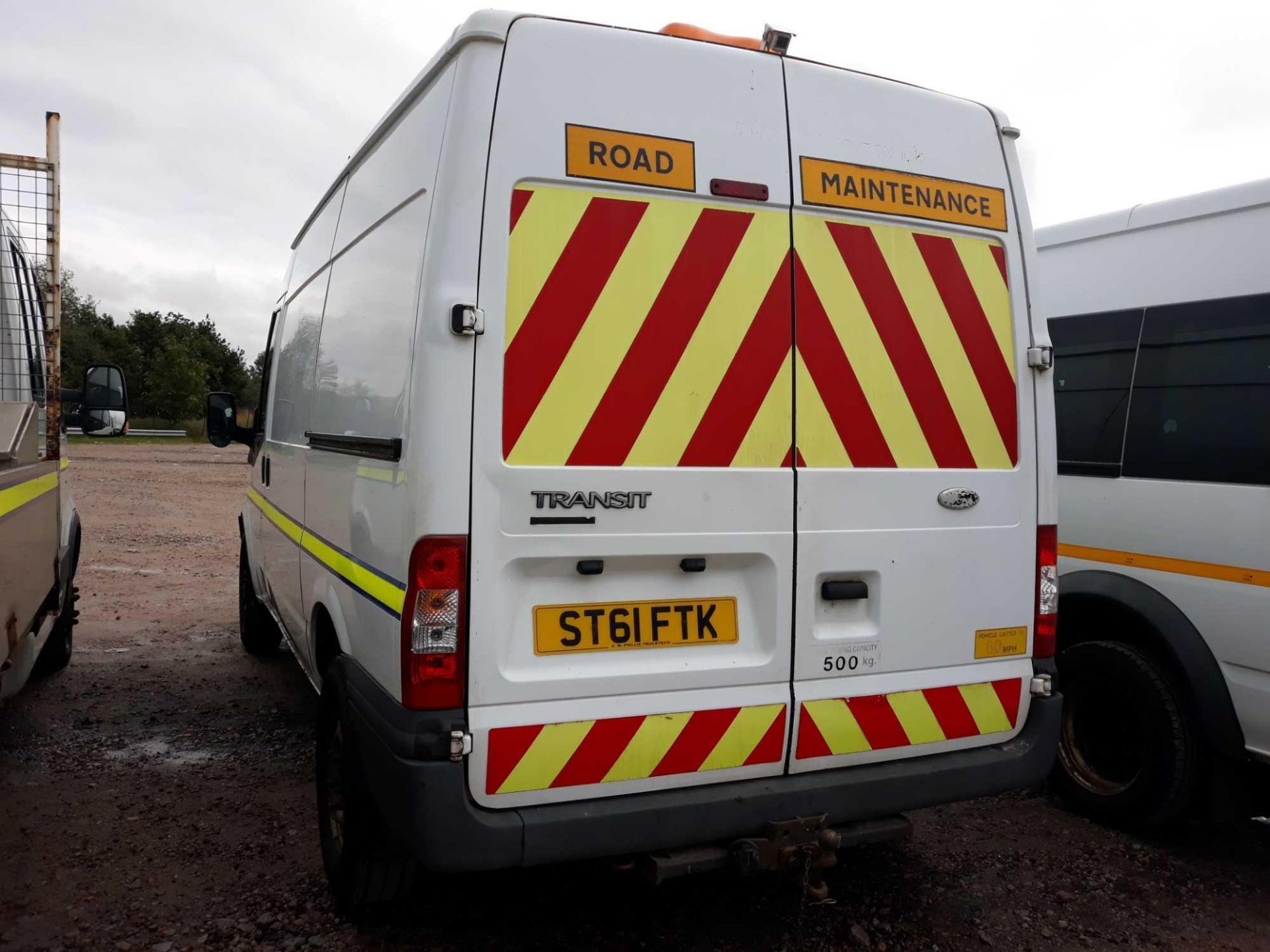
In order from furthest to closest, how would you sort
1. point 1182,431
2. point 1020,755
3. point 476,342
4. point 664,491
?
1. point 1182,431
2. point 1020,755
3. point 664,491
4. point 476,342

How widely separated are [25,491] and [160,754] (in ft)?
4.80

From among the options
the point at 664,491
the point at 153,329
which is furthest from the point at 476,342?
the point at 153,329

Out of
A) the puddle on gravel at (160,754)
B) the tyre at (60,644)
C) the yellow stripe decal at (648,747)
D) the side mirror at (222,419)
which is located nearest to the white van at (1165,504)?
the yellow stripe decal at (648,747)

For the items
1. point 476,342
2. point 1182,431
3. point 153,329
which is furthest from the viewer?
point 153,329

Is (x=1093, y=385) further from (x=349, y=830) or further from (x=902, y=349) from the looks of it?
(x=349, y=830)

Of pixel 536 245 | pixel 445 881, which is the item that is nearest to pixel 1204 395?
pixel 536 245

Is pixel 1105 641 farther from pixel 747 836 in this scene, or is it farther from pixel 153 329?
pixel 153 329

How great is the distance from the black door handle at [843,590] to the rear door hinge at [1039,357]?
94 cm

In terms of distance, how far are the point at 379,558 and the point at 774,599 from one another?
3.62 ft

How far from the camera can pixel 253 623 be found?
6.21m

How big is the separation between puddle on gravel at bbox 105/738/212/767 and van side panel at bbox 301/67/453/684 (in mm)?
1330

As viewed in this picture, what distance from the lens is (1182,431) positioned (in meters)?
3.75

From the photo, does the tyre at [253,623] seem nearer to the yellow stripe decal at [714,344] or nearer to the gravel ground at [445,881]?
the gravel ground at [445,881]

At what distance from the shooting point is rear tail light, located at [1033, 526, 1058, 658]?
3.07m
